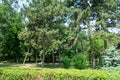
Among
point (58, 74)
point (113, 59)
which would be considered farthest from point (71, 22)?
point (58, 74)

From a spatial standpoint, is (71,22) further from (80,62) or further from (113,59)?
(113,59)

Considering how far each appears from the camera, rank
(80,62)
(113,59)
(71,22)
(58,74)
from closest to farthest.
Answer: (58,74)
(113,59)
(80,62)
(71,22)

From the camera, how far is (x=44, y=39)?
93.8 feet

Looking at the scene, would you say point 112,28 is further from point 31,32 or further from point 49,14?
point 31,32

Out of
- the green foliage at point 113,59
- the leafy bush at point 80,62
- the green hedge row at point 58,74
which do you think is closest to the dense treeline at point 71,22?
the leafy bush at point 80,62

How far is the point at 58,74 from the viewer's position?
352 inches

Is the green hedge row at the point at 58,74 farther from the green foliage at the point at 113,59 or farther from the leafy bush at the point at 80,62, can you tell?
the leafy bush at the point at 80,62

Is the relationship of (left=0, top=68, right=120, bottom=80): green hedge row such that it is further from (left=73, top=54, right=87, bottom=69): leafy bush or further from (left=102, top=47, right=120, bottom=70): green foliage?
(left=73, top=54, right=87, bottom=69): leafy bush

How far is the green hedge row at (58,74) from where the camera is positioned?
8371mm

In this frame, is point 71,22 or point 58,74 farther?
point 71,22

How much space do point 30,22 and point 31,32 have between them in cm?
136

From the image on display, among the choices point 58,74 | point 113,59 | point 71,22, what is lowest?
point 58,74

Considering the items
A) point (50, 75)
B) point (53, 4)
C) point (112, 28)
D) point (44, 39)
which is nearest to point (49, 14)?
point (53, 4)

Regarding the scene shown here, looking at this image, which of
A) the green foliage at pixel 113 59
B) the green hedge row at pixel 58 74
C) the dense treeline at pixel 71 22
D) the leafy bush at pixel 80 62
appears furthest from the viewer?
the dense treeline at pixel 71 22
